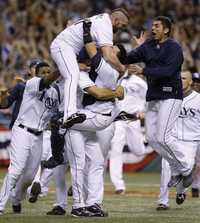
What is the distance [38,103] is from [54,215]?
1.45 metres

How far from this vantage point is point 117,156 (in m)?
16.2

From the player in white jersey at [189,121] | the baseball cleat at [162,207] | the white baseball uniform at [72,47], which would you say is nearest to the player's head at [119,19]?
the white baseball uniform at [72,47]

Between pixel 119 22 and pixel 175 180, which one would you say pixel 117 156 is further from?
pixel 119 22

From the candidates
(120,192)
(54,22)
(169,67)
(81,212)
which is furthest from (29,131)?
(54,22)

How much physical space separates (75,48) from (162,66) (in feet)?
4.49

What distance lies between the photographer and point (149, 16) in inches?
993

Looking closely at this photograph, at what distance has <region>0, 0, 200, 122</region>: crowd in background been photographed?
23781 millimetres

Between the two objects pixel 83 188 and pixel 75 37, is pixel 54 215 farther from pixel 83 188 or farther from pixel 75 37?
pixel 75 37

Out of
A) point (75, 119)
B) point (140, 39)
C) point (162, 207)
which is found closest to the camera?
point (75, 119)

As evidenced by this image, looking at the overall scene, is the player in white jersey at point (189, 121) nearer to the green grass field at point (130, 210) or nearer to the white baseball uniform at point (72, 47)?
the green grass field at point (130, 210)

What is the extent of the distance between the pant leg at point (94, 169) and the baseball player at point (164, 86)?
4.10 ft

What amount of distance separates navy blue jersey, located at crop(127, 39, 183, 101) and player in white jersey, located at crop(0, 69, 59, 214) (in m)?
1.39

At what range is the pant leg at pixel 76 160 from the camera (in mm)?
10992

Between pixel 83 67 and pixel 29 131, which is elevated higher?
pixel 83 67
